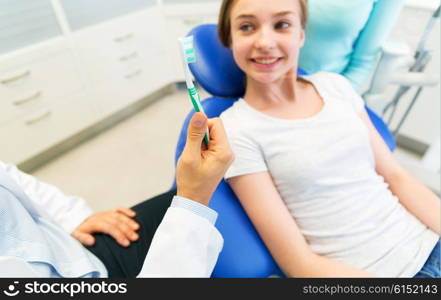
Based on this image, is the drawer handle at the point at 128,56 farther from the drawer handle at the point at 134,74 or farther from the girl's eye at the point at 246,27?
the girl's eye at the point at 246,27

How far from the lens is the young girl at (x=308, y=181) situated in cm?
68

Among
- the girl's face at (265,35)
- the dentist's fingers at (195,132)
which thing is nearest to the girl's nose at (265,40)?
the girl's face at (265,35)

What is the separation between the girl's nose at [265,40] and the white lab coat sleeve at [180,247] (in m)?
0.50

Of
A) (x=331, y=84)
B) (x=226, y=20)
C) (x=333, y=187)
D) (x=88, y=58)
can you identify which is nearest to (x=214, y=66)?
(x=226, y=20)

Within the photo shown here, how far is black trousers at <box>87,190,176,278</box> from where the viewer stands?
2.27 ft

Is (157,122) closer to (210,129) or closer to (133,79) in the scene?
(133,79)

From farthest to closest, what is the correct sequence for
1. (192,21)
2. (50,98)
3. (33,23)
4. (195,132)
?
(192,21)
(50,98)
(33,23)
(195,132)

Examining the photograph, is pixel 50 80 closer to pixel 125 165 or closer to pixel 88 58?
pixel 88 58

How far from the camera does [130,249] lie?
2.42 ft

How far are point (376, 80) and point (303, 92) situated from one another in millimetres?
398

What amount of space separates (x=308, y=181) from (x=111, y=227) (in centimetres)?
59

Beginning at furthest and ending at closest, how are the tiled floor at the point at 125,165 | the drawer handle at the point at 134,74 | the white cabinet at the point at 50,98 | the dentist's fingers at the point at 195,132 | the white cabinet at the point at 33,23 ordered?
the drawer handle at the point at 134,74
the tiled floor at the point at 125,165
the white cabinet at the point at 50,98
the white cabinet at the point at 33,23
the dentist's fingers at the point at 195,132

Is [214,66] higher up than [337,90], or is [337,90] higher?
[214,66]

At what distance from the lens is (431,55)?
1080 millimetres
